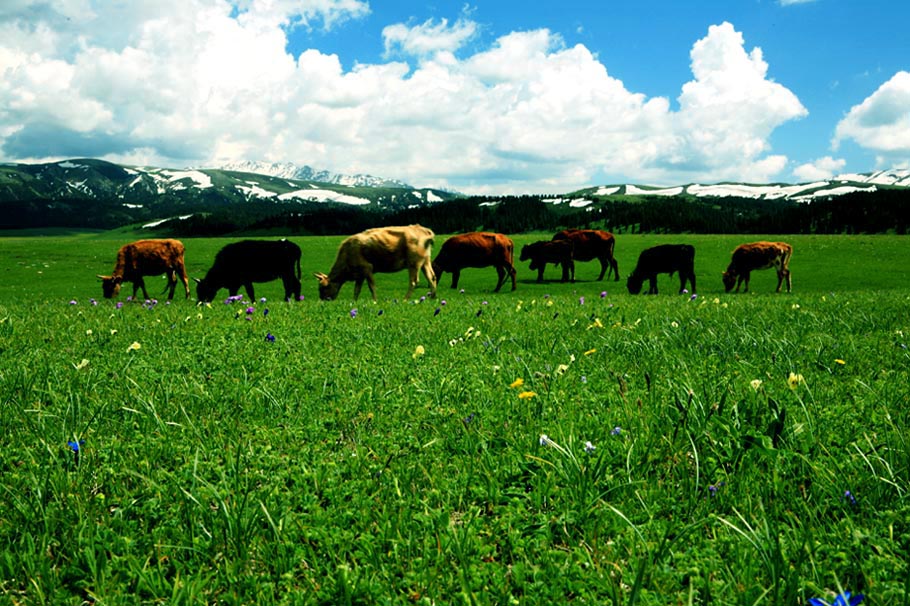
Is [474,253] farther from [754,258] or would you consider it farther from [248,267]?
[754,258]

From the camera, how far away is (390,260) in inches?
805

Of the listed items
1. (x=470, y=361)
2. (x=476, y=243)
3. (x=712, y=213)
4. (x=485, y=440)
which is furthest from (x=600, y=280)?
(x=712, y=213)

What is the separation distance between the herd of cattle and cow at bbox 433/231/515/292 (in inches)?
2.2

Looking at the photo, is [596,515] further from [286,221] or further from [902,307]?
[286,221]

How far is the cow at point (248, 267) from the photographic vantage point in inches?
872

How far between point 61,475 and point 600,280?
127 feet

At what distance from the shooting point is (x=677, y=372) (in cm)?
518

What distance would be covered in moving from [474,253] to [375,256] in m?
13.3

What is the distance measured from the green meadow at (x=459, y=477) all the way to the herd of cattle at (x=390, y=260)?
13.7 metres

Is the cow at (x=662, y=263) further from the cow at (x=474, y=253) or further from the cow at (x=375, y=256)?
the cow at (x=375, y=256)

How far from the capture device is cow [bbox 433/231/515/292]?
3238 cm

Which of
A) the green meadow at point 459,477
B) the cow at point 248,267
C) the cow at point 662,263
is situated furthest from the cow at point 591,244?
the green meadow at point 459,477

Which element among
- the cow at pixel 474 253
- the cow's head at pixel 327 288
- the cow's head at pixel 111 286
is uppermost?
the cow at pixel 474 253

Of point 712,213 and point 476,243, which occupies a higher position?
point 712,213
